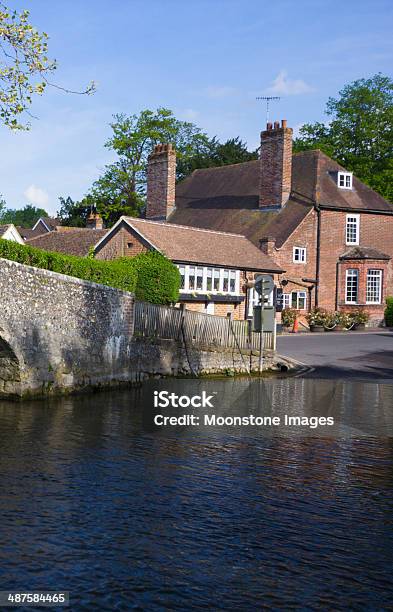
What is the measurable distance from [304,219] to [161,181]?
1144cm

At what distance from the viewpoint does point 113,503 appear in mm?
10273

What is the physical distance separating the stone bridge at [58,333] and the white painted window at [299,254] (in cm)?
2524

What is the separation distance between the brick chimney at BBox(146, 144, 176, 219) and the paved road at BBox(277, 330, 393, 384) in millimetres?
16567

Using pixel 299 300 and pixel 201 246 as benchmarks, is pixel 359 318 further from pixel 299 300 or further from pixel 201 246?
pixel 201 246

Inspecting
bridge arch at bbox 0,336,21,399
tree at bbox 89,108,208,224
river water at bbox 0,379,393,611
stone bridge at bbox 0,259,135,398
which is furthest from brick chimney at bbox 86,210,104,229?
river water at bbox 0,379,393,611

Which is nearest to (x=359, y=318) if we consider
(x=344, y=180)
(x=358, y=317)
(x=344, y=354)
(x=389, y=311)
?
(x=358, y=317)

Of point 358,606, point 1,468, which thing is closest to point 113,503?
point 1,468

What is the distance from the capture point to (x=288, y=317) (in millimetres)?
46875

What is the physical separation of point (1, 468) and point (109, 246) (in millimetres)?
30204

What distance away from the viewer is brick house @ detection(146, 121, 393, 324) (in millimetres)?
48375

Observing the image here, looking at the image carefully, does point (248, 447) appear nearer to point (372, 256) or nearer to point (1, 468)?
point (1, 468)

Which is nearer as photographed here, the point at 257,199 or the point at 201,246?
the point at 201,246

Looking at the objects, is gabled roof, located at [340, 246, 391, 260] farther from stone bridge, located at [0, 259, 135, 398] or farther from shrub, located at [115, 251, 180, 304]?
stone bridge, located at [0, 259, 135, 398]

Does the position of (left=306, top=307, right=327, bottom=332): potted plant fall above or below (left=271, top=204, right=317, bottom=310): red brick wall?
below
